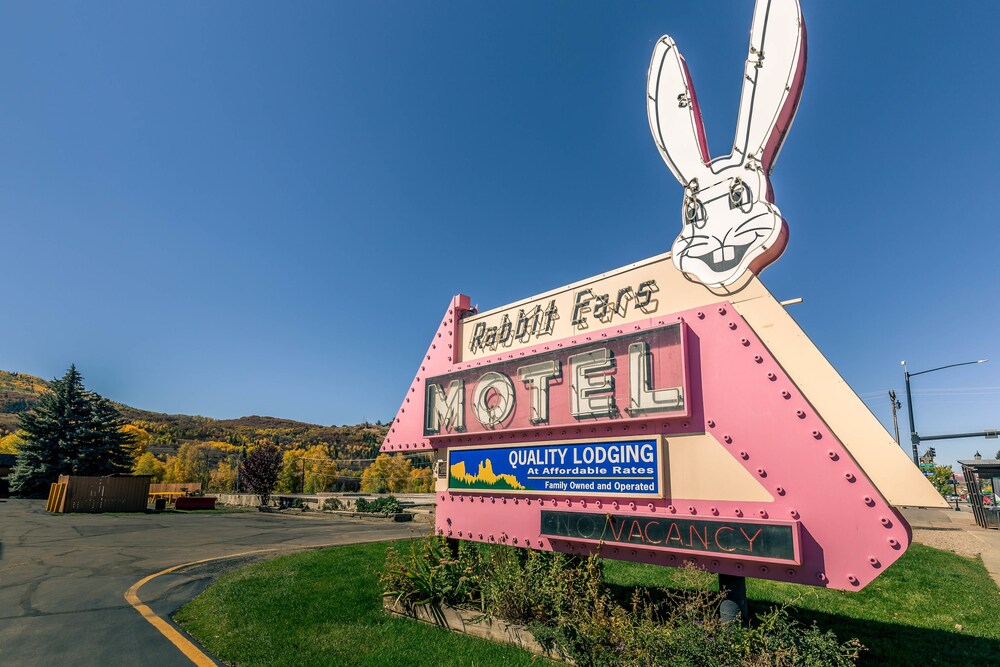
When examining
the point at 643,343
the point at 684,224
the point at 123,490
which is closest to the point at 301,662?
the point at 643,343

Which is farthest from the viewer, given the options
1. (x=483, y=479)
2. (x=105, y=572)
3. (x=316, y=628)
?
(x=105, y=572)

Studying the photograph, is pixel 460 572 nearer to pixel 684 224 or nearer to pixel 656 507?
pixel 656 507

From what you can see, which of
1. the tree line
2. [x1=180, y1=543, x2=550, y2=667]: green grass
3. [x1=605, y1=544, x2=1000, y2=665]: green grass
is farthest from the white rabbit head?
the tree line

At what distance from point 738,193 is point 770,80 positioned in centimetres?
106

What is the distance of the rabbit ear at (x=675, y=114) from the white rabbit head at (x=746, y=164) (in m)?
0.01

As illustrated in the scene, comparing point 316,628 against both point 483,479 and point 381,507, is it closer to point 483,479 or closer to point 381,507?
point 483,479

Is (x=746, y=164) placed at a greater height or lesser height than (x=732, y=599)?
greater

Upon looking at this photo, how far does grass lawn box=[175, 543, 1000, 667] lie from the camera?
19.7ft

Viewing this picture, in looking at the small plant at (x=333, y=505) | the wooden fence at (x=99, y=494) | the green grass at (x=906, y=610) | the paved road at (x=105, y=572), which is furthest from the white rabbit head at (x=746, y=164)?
the wooden fence at (x=99, y=494)

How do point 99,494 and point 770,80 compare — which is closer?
point 770,80

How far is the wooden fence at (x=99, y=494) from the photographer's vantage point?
26094 millimetres

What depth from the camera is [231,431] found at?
12769 cm

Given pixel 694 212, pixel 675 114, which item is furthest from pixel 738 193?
pixel 675 114

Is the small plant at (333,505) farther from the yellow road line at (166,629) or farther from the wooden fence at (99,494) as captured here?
the yellow road line at (166,629)
